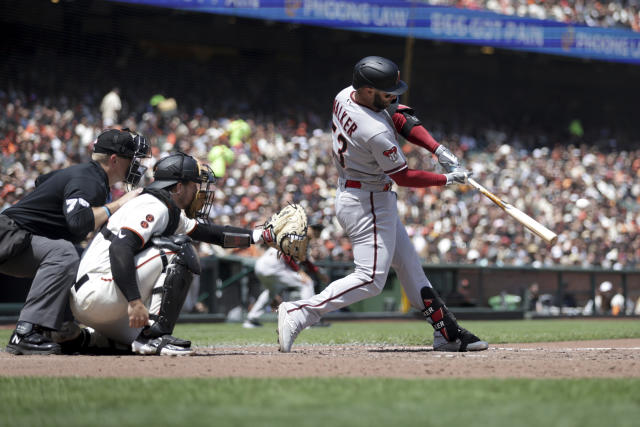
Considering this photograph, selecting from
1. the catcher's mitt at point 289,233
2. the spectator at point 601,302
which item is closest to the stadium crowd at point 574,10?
the spectator at point 601,302

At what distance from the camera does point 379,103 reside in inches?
198

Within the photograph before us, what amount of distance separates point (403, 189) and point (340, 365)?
1594 cm

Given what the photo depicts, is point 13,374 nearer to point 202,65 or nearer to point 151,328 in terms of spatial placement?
point 151,328

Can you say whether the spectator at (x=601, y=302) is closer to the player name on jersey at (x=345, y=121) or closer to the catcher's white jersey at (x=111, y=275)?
the player name on jersey at (x=345, y=121)

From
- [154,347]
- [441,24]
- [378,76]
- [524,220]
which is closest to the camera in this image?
[154,347]

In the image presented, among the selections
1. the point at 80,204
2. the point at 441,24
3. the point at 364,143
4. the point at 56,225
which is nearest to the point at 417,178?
the point at 364,143

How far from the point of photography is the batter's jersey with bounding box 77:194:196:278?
461 centimetres

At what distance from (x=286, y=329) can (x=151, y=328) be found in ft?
2.66

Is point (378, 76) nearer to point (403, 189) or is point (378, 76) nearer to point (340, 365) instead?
point (340, 365)

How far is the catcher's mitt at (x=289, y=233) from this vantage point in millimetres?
5195

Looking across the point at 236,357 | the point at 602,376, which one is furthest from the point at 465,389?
the point at 236,357

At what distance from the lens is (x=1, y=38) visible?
2022cm

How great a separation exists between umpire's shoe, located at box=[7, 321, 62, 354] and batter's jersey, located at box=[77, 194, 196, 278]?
456 mm

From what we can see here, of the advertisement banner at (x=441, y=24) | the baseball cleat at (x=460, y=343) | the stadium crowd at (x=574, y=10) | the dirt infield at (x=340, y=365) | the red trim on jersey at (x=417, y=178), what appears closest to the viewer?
the dirt infield at (x=340, y=365)
